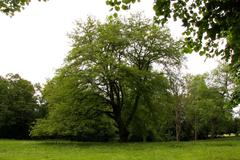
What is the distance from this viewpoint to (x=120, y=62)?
1836 inches

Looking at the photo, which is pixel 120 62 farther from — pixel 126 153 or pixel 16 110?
pixel 16 110

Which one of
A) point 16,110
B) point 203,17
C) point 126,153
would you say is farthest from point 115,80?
point 16,110

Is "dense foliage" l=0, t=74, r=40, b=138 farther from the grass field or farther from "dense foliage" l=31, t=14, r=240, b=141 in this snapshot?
the grass field

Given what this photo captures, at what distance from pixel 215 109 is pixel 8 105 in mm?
40289

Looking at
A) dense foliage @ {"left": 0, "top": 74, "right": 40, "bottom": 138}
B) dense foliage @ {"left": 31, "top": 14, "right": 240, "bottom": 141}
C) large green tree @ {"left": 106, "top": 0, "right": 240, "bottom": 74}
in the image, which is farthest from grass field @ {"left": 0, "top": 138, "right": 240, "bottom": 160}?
dense foliage @ {"left": 0, "top": 74, "right": 40, "bottom": 138}

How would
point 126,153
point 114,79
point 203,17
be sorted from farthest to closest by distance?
1. point 114,79
2. point 126,153
3. point 203,17

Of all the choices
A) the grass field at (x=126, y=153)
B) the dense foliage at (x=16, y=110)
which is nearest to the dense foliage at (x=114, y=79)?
the grass field at (x=126, y=153)

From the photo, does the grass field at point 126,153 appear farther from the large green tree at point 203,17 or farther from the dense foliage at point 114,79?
the large green tree at point 203,17

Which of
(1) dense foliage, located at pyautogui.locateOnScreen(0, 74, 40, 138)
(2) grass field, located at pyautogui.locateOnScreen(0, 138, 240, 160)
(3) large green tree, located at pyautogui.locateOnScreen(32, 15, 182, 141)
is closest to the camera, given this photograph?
(2) grass field, located at pyautogui.locateOnScreen(0, 138, 240, 160)

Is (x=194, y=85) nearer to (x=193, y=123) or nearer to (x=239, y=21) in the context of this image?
(x=193, y=123)

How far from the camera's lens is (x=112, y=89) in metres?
48.8

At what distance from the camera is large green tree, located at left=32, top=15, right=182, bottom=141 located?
149 feet

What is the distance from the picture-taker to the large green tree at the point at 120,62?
45.5m

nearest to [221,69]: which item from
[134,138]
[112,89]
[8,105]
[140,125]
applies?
[134,138]
